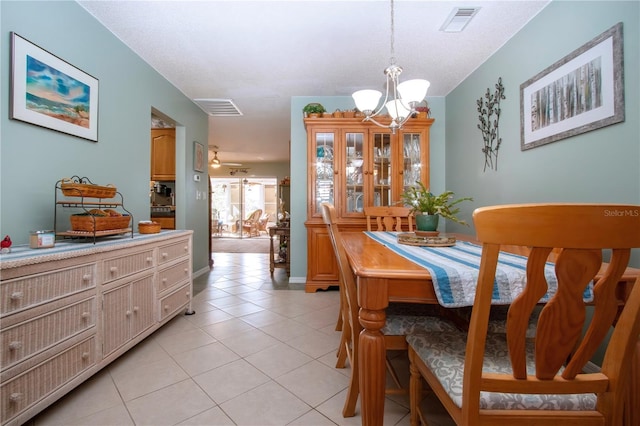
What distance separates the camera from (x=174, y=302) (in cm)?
223

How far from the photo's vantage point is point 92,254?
143cm

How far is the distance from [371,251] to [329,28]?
1896 millimetres

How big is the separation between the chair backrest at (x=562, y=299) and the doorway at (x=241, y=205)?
30.0 ft

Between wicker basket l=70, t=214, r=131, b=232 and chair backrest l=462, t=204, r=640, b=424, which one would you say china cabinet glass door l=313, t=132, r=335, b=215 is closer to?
wicker basket l=70, t=214, r=131, b=232

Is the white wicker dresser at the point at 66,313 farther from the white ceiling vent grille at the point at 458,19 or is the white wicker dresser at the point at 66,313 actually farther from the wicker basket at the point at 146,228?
the white ceiling vent grille at the point at 458,19

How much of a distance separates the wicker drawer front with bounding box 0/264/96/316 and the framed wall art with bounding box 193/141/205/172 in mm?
2659

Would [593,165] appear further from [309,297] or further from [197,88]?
[197,88]

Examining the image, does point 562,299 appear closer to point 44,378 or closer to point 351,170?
point 44,378

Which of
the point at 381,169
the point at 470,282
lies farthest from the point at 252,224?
the point at 470,282

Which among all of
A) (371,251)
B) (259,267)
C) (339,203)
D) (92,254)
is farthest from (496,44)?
(259,267)

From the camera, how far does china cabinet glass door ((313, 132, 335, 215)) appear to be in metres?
3.29

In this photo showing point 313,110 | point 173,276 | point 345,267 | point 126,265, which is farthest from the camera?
point 313,110

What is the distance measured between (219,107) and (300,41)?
6.70 ft

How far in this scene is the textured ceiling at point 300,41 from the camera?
2.01 meters
